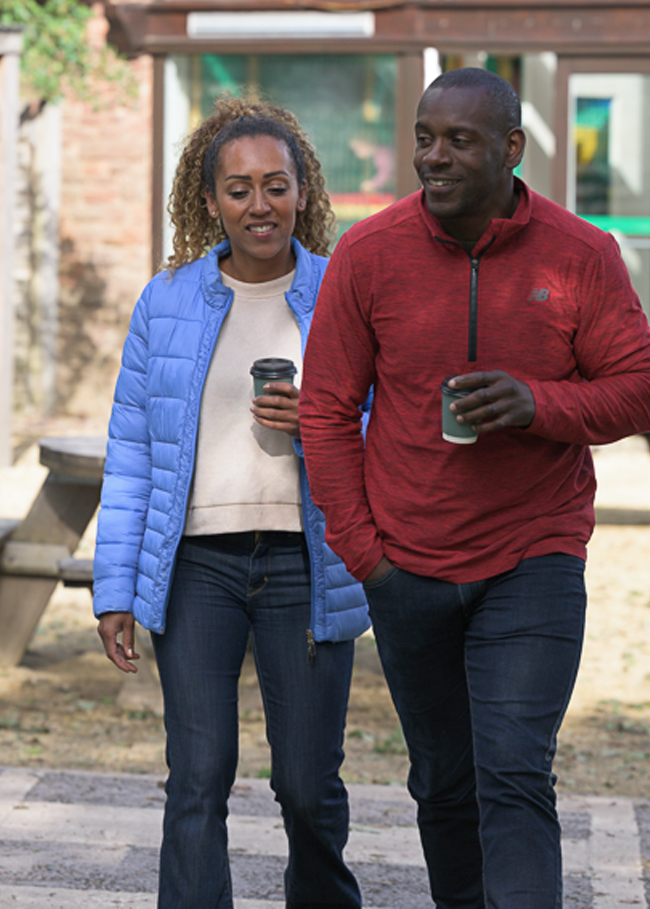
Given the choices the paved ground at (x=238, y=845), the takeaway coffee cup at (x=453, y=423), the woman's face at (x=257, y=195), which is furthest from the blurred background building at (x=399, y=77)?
the takeaway coffee cup at (x=453, y=423)

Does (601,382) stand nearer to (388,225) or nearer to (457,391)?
(457,391)

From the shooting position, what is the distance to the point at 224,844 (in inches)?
110

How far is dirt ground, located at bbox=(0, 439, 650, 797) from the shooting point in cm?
513

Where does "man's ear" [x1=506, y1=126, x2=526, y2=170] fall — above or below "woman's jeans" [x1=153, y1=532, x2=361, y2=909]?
above

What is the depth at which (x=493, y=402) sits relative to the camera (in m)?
2.41

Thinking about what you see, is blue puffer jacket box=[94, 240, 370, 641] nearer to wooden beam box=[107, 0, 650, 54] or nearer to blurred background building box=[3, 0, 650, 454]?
blurred background building box=[3, 0, 650, 454]

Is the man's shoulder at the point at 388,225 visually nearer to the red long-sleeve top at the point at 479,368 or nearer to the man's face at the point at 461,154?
the red long-sleeve top at the point at 479,368

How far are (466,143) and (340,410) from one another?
1.89 feet

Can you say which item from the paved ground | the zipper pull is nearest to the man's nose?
the zipper pull

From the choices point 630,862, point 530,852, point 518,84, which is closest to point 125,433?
point 530,852

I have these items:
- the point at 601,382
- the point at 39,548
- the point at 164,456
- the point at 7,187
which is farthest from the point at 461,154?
the point at 7,187

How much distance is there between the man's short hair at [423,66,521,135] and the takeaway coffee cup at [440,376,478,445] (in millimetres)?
502

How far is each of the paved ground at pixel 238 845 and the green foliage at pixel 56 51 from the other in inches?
392

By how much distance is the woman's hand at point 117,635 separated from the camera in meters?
2.95
